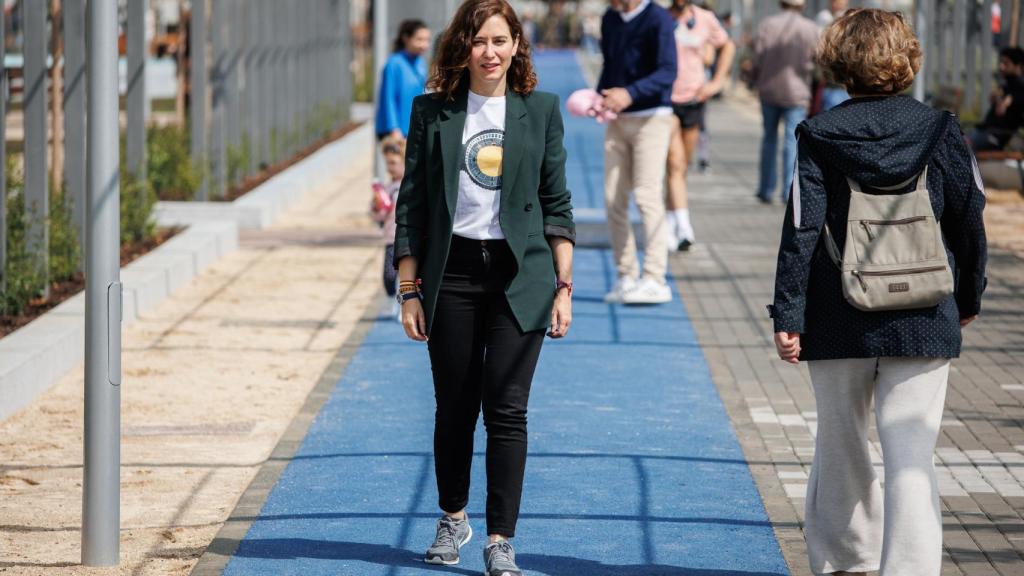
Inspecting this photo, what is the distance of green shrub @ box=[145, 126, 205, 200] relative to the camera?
1499 centimetres

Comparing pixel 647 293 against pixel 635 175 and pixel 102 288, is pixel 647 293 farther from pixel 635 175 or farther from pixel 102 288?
pixel 102 288

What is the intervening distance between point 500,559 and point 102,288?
1.40 m

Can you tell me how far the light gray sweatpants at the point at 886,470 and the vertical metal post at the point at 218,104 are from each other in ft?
38.9

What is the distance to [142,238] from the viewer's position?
1256cm

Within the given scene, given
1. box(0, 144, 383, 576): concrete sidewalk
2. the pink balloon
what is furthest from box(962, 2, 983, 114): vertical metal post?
the pink balloon

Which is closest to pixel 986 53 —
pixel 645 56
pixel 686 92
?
pixel 686 92

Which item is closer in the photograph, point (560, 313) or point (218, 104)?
point (560, 313)

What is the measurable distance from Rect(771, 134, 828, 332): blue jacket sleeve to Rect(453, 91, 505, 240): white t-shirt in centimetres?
84

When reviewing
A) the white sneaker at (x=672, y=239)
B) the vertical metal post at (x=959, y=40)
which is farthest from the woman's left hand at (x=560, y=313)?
the vertical metal post at (x=959, y=40)

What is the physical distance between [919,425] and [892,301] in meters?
0.33

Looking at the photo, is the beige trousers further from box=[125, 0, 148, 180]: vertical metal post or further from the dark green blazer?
the dark green blazer

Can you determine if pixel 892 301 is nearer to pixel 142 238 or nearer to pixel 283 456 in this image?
pixel 283 456

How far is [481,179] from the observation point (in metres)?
4.85

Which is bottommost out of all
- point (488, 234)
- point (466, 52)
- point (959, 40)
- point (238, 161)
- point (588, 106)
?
point (238, 161)
